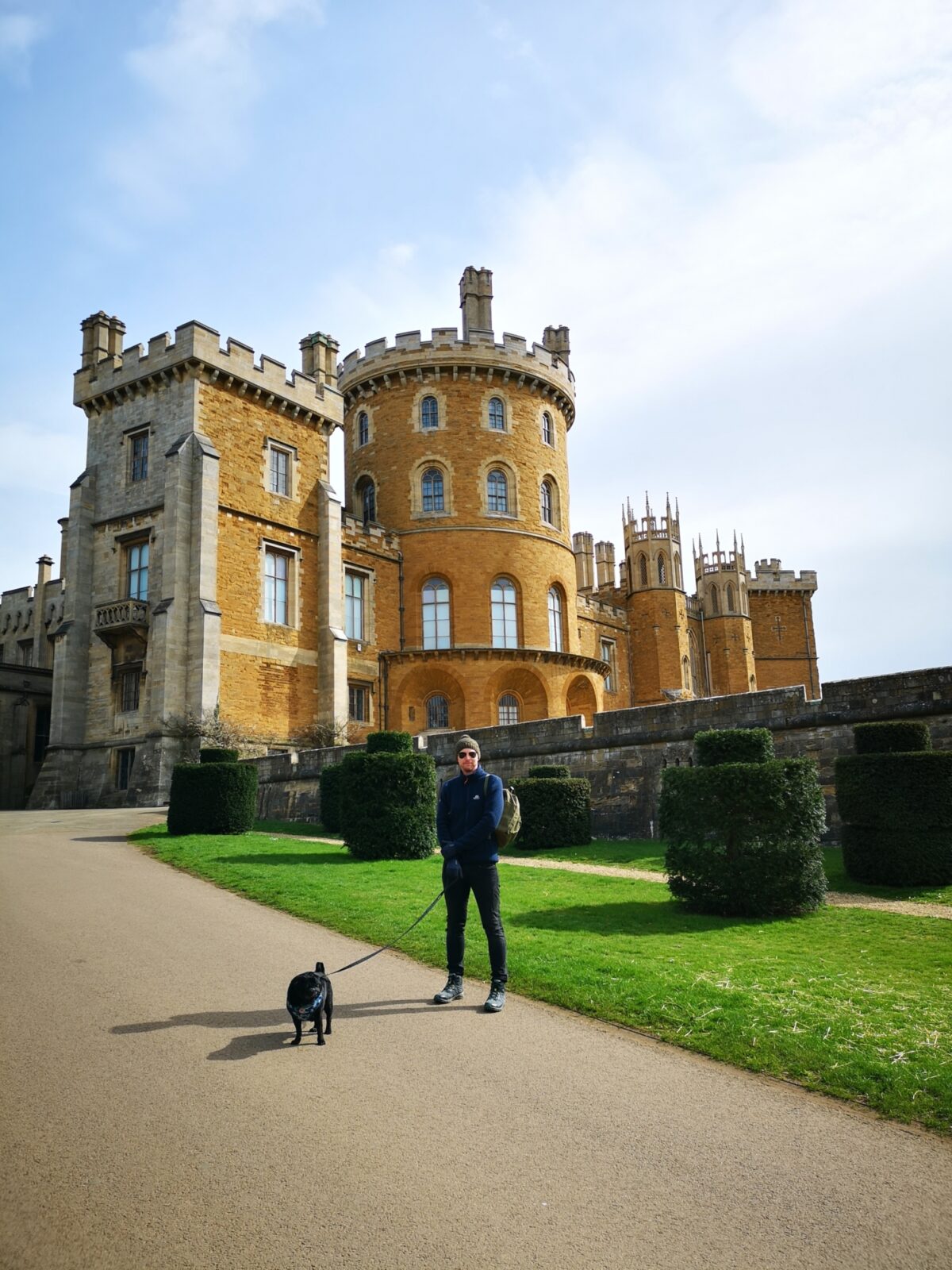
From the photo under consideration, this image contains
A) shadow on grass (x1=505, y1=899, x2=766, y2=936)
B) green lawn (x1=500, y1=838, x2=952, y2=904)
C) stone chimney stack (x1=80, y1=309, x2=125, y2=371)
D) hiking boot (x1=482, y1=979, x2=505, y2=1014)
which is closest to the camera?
hiking boot (x1=482, y1=979, x2=505, y2=1014)

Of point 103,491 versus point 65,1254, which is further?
point 103,491

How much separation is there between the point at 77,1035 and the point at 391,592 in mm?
27529

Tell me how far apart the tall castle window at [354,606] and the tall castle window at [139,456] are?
7.23 metres

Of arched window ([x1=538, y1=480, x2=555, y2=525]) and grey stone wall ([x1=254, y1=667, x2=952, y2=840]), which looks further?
arched window ([x1=538, y1=480, x2=555, y2=525])

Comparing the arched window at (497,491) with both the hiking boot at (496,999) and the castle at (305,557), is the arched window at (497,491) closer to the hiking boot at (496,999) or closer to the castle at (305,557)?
the castle at (305,557)

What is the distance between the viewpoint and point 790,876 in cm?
880

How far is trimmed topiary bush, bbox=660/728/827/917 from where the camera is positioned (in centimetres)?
884

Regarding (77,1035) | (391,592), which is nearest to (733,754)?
(77,1035)

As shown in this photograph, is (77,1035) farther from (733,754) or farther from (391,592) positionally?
(391,592)

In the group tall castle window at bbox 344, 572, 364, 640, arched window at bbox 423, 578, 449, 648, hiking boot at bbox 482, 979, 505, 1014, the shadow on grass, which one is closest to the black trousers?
hiking boot at bbox 482, 979, 505, 1014

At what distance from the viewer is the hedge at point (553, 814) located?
15148 millimetres

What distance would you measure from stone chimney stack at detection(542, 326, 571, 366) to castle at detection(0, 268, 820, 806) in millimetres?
134

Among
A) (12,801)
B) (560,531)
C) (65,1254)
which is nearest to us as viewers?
(65,1254)

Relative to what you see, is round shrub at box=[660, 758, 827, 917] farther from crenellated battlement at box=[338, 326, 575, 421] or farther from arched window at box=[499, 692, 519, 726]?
crenellated battlement at box=[338, 326, 575, 421]
